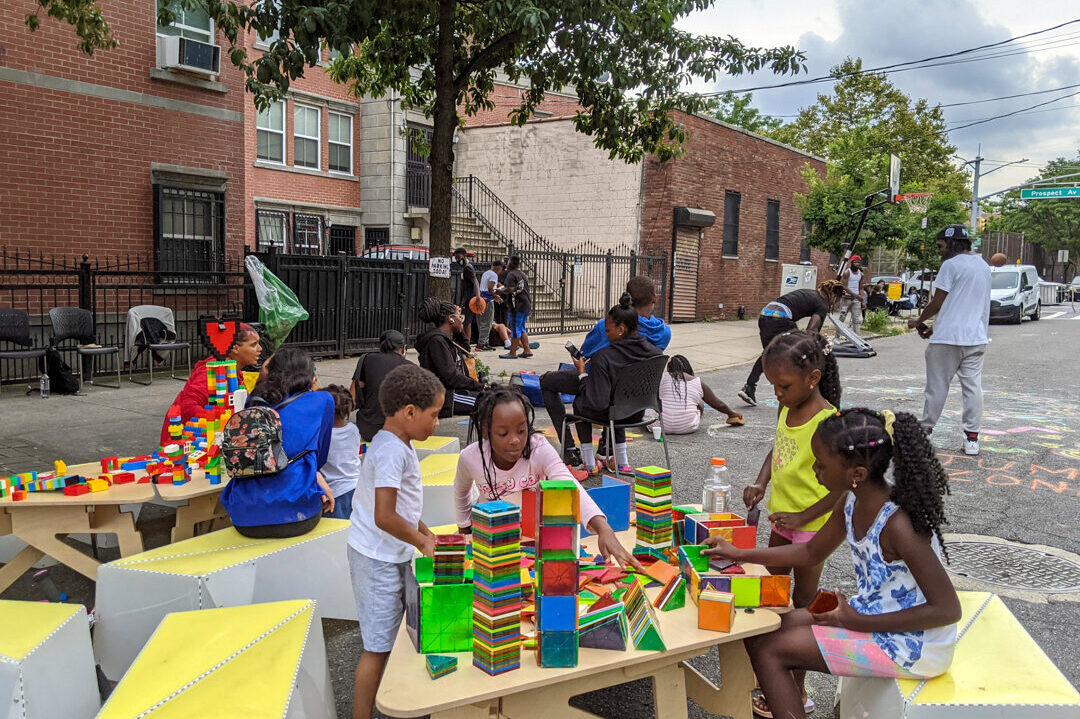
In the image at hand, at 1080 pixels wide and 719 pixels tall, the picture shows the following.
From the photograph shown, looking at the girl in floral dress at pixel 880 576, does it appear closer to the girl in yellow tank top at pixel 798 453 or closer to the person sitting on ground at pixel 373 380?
the girl in yellow tank top at pixel 798 453

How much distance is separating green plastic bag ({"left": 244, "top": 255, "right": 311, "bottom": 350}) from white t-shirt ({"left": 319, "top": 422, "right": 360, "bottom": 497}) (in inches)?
243

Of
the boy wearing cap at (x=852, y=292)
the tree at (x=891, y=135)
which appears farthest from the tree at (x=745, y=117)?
the boy wearing cap at (x=852, y=292)

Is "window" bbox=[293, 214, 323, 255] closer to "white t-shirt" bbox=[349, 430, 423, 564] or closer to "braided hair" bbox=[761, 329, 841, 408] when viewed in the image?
"white t-shirt" bbox=[349, 430, 423, 564]

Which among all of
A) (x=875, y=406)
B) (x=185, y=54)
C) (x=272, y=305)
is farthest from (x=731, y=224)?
(x=272, y=305)

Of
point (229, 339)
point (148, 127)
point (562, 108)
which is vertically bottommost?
point (229, 339)

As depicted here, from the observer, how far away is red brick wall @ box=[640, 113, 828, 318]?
20.7m

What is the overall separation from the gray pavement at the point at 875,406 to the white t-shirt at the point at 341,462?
0.91 metres

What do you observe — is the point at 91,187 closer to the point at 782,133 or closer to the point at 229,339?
the point at 229,339

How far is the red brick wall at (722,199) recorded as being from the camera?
67.8 ft

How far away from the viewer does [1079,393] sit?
11.0 meters

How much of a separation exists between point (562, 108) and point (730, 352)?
16291mm

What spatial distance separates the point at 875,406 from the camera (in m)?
9.75

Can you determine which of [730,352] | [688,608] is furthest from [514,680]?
[730,352]

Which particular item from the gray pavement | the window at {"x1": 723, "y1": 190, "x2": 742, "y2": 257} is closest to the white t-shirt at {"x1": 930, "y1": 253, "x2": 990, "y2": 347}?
the gray pavement
